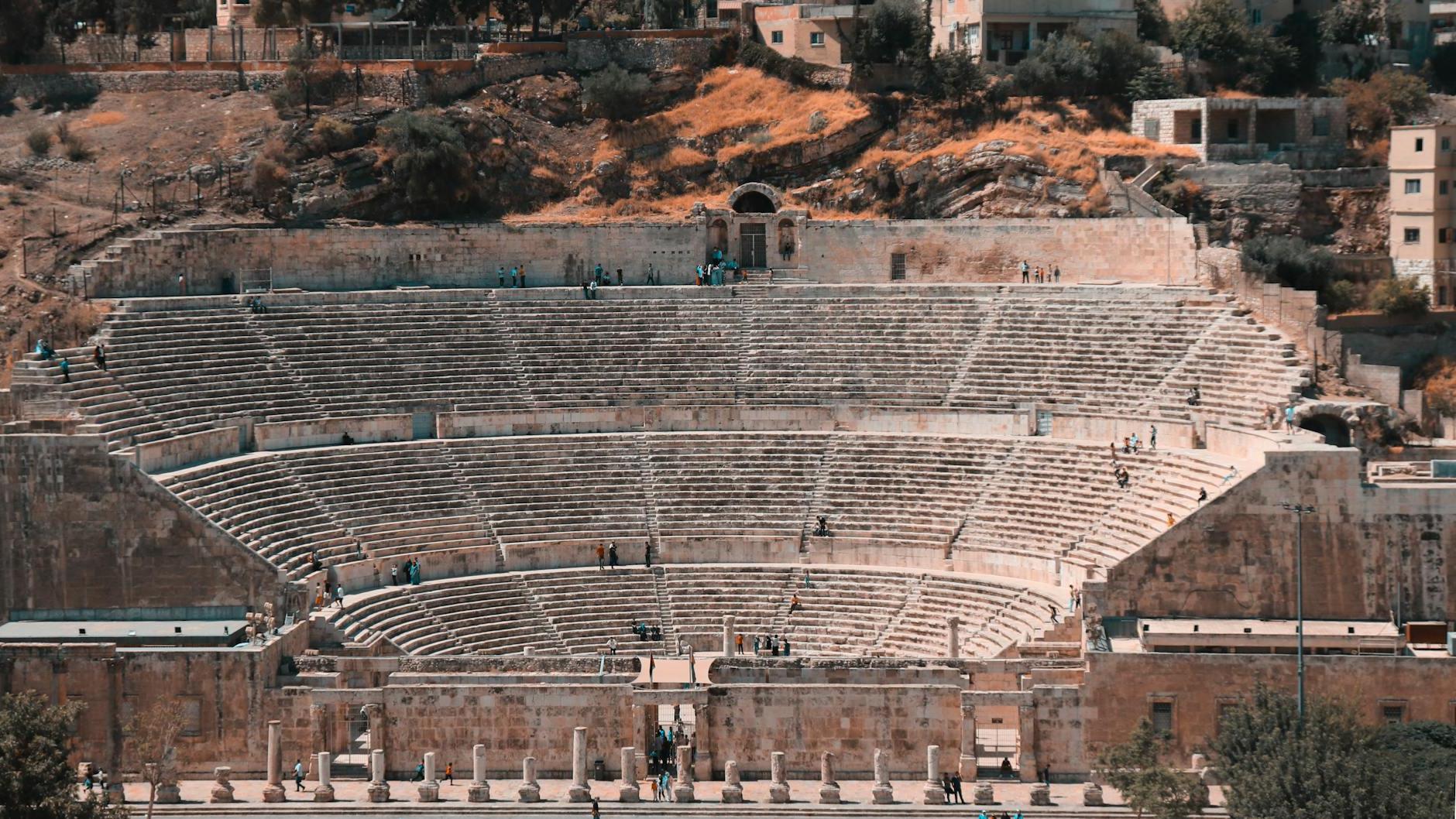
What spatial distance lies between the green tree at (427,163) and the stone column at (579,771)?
21.5 m

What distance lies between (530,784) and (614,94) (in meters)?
25.7

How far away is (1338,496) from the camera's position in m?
41.7

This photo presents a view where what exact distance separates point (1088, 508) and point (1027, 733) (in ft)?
24.7

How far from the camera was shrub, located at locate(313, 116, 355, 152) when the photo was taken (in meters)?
57.0

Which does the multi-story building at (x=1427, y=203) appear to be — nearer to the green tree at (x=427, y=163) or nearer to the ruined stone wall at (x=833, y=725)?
the ruined stone wall at (x=833, y=725)

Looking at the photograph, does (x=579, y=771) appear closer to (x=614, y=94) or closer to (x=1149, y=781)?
(x=1149, y=781)

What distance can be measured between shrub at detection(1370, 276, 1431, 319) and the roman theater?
3.11 metres

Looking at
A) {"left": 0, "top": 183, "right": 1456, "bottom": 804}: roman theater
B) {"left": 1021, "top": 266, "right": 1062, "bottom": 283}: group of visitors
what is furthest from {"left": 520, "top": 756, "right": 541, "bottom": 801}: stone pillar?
{"left": 1021, "top": 266, "right": 1062, "bottom": 283}: group of visitors

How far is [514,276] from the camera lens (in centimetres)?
5503

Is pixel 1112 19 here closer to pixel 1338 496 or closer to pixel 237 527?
pixel 1338 496

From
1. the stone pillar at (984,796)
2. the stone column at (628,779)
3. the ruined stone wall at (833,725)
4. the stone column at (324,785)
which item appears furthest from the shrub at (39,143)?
the stone pillar at (984,796)

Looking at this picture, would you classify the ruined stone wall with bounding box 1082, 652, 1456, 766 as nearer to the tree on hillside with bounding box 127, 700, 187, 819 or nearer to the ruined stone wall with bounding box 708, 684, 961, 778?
the ruined stone wall with bounding box 708, 684, 961, 778

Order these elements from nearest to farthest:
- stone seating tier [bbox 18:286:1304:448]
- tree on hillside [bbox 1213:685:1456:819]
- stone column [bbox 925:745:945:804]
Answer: tree on hillside [bbox 1213:685:1456:819], stone column [bbox 925:745:945:804], stone seating tier [bbox 18:286:1304:448]

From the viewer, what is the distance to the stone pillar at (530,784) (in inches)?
1474
